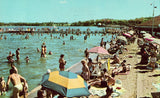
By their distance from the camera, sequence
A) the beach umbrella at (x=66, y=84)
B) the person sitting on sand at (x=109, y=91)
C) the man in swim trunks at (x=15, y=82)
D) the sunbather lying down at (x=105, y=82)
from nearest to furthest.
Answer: the beach umbrella at (x=66, y=84), the man in swim trunks at (x=15, y=82), the person sitting on sand at (x=109, y=91), the sunbather lying down at (x=105, y=82)

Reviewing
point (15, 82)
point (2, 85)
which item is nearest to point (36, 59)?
point (2, 85)

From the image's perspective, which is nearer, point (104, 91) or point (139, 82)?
point (104, 91)

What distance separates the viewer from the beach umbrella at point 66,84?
15.5 feet

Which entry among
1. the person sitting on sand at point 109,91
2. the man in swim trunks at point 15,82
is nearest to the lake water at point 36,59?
the man in swim trunks at point 15,82

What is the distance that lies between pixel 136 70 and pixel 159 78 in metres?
2.09

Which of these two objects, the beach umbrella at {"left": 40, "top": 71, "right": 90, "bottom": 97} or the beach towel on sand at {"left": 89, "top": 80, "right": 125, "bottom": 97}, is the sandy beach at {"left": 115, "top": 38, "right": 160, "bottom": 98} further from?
the beach umbrella at {"left": 40, "top": 71, "right": 90, "bottom": 97}

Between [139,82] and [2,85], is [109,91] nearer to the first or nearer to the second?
[139,82]

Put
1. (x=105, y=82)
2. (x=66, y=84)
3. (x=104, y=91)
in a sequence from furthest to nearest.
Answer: (x=105, y=82)
(x=104, y=91)
(x=66, y=84)

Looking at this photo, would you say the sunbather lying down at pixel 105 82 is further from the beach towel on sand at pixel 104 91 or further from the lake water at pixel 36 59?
the lake water at pixel 36 59

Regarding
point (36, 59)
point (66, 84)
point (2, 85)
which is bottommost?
point (36, 59)

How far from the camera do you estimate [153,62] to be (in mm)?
11117

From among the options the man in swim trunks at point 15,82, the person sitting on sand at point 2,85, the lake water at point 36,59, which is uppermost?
the man in swim trunks at point 15,82

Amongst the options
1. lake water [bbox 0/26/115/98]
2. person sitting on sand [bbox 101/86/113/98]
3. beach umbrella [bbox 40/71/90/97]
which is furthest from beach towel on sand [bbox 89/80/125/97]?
lake water [bbox 0/26/115/98]

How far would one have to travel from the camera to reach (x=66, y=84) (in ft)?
15.9
